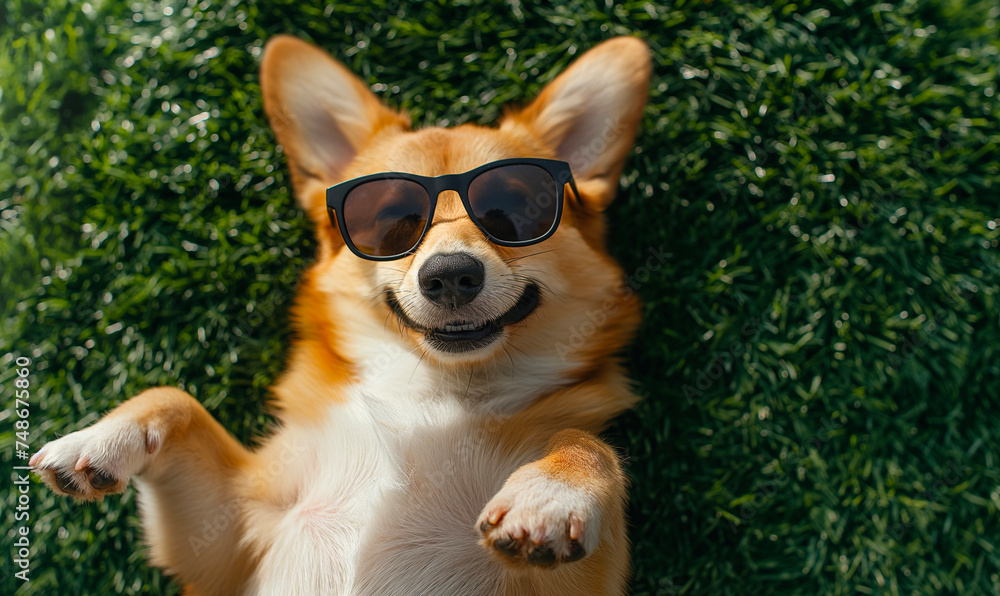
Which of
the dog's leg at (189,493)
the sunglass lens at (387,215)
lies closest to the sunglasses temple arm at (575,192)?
the sunglass lens at (387,215)

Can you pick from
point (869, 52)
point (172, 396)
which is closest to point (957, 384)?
point (869, 52)

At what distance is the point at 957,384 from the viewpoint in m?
2.56

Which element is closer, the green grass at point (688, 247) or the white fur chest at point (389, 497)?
the white fur chest at point (389, 497)

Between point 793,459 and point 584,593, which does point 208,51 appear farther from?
point 793,459

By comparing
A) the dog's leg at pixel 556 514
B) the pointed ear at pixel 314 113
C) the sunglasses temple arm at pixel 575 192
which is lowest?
the dog's leg at pixel 556 514

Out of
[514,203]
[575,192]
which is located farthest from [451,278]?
[575,192]

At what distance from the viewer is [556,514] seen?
1.57 m

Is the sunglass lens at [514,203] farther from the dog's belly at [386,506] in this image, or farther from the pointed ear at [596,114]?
the dog's belly at [386,506]

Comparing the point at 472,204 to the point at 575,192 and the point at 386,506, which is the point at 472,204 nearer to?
the point at 575,192

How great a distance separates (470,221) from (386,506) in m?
1.06

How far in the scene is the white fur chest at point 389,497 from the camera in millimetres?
1957

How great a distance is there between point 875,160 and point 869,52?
53 centimetres

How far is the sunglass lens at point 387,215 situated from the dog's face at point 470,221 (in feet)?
0.11

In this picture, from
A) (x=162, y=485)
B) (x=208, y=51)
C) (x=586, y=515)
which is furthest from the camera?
(x=208, y=51)
